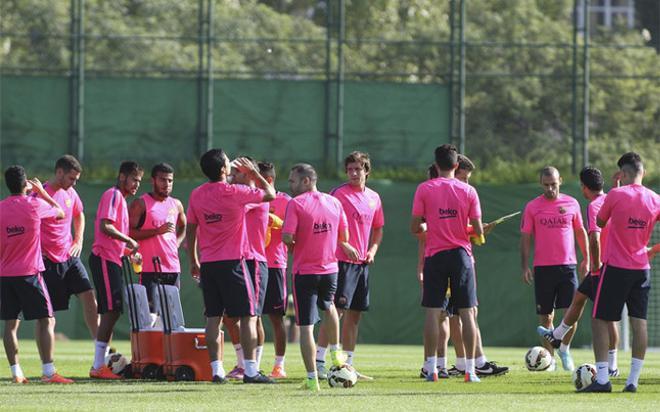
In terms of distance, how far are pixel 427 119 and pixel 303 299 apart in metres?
15.2

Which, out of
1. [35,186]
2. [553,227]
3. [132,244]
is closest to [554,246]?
[553,227]

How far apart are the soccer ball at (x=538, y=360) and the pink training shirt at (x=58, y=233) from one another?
16.7ft

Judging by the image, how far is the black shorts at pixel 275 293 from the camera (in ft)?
49.8

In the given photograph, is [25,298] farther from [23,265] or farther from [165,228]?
[165,228]

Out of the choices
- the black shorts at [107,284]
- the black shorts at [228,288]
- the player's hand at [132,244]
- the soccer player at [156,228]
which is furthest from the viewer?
the black shorts at [107,284]

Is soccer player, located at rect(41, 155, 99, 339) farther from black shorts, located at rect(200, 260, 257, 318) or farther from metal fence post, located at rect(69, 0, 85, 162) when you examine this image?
metal fence post, located at rect(69, 0, 85, 162)

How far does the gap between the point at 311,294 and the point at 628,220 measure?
2911 millimetres

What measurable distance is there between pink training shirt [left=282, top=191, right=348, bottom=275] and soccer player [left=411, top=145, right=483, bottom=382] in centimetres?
105

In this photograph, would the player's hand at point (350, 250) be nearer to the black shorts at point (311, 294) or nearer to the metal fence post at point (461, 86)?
the black shorts at point (311, 294)

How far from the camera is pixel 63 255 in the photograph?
15.8m

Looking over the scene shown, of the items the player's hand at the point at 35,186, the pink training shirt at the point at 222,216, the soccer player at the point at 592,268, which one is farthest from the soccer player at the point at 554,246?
the player's hand at the point at 35,186

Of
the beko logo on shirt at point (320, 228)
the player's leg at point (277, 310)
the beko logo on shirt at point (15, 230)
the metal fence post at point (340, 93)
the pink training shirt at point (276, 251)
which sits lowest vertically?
the player's leg at point (277, 310)

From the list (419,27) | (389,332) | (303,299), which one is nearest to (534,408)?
(303,299)

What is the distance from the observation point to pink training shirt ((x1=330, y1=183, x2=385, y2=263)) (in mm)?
15148
